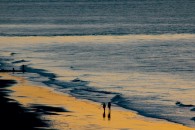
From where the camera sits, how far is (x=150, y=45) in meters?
109

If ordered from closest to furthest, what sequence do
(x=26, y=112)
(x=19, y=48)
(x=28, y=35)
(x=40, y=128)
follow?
(x=40, y=128)
(x=26, y=112)
(x=19, y=48)
(x=28, y=35)

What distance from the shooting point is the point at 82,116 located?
145ft

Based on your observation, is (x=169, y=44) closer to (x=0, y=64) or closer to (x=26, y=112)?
(x=0, y=64)

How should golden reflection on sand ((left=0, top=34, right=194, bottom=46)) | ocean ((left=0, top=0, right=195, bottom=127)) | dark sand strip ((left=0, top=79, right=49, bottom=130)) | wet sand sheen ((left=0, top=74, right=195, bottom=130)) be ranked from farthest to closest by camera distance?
golden reflection on sand ((left=0, top=34, right=194, bottom=46)) < ocean ((left=0, top=0, right=195, bottom=127)) < wet sand sheen ((left=0, top=74, right=195, bottom=130)) < dark sand strip ((left=0, top=79, right=49, bottom=130))

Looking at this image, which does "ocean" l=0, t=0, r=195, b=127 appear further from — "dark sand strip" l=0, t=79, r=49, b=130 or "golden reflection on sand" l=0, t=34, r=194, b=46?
"dark sand strip" l=0, t=79, r=49, b=130

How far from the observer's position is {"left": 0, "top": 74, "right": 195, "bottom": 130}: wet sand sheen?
135 ft

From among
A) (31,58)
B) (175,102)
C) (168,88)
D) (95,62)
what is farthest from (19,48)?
(175,102)

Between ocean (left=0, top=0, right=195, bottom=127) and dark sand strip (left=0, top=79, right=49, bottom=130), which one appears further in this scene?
ocean (left=0, top=0, right=195, bottom=127)

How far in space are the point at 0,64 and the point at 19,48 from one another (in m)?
25.3

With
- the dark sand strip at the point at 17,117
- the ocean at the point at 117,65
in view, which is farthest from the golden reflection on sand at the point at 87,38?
the dark sand strip at the point at 17,117

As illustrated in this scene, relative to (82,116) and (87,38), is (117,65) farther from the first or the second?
(87,38)

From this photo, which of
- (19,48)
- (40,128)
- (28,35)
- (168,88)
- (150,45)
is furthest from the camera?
(28,35)

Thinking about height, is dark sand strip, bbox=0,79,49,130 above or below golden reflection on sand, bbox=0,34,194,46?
below

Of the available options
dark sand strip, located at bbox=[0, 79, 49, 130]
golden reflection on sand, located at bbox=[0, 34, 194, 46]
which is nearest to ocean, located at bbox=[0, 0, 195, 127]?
golden reflection on sand, located at bbox=[0, 34, 194, 46]
